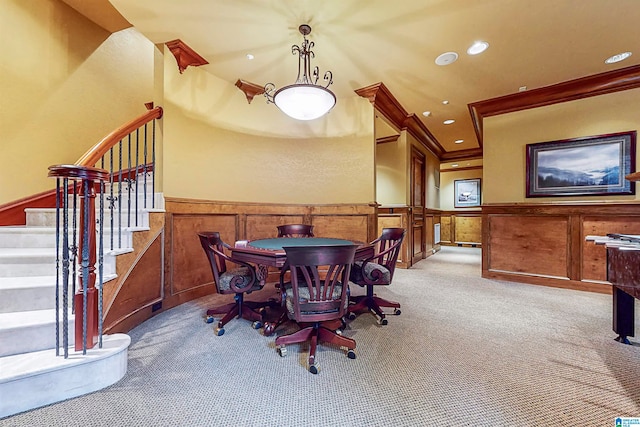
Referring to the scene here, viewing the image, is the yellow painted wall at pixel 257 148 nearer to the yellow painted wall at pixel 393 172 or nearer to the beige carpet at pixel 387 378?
the yellow painted wall at pixel 393 172

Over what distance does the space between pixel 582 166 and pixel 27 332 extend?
5687mm

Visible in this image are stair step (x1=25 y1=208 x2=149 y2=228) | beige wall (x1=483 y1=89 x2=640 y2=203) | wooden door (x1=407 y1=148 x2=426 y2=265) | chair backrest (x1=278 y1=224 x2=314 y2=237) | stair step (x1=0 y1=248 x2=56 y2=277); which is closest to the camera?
stair step (x1=0 y1=248 x2=56 y2=277)

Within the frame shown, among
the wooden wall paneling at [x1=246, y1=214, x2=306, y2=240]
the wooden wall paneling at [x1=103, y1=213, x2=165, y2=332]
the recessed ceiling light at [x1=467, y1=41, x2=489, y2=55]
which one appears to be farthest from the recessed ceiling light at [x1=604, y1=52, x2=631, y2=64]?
the wooden wall paneling at [x1=103, y1=213, x2=165, y2=332]

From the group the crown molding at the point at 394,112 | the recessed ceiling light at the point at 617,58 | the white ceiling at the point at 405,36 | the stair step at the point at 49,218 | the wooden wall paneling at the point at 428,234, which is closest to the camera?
the white ceiling at the point at 405,36

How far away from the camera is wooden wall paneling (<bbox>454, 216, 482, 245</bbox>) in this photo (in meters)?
Answer: 7.93

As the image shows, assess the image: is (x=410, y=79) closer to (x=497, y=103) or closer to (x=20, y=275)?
(x=497, y=103)

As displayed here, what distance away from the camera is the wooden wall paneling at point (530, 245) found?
352cm

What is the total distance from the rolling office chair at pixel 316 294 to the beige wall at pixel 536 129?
352 cm

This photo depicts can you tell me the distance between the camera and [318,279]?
1681 mm

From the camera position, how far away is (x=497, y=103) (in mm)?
3883

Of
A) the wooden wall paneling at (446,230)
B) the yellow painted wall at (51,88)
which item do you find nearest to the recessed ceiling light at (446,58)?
the yellow painted wall at (51,88)

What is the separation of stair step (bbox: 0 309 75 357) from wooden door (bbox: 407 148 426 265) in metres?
4.60

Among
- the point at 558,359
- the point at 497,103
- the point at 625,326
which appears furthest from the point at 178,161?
the point at 497,103

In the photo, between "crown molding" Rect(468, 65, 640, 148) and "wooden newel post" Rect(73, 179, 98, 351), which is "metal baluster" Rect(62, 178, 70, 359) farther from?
"crown molding" Rect(468, 65, 640, 148)
